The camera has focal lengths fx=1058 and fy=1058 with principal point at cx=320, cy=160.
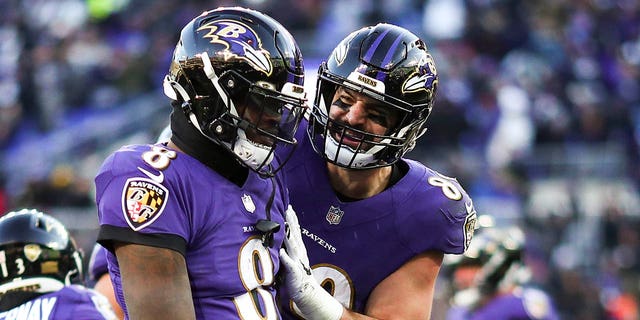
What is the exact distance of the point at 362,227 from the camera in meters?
4.08

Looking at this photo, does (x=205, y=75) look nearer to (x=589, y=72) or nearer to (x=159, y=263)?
(x=159, y=263)

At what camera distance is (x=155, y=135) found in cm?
1200

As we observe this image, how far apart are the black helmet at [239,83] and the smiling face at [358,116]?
1.63 feet

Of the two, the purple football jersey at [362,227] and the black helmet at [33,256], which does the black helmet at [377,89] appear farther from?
the black helmet at [33,256]

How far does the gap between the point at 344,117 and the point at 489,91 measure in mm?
8732

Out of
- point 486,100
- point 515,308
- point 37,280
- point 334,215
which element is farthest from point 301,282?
point 486,100

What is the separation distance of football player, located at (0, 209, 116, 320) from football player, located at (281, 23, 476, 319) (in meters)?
0.79

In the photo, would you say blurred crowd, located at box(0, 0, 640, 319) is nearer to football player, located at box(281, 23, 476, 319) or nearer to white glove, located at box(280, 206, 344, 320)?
football player, located at box(281, 23, 476, 319)

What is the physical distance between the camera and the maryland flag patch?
2947mm

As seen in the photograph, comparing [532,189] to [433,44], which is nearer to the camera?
[532,189]

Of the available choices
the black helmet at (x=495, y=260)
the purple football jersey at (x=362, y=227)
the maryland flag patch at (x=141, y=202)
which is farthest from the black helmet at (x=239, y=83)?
the black helmet at (x=495, y=260)

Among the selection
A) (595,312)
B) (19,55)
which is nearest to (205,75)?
(595,312)

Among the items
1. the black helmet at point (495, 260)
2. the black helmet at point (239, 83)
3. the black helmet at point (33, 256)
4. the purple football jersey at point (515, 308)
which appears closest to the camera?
the black helmet at point (239, 83)

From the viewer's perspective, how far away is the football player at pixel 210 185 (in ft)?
9.79
